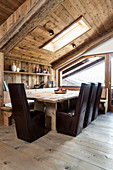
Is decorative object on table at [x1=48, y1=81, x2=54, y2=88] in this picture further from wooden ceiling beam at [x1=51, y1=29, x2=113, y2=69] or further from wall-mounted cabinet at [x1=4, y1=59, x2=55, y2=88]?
wooden ceiling beam at [x1=51, y1=29, x2=113, y2=69]

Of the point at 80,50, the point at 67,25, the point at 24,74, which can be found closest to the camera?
the point at 67,25

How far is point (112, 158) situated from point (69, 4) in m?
3.12

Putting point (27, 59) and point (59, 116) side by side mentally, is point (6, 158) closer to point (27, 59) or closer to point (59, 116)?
point (59, 116)

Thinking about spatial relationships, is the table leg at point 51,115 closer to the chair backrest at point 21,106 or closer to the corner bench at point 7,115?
the chair backrest at point 21,106

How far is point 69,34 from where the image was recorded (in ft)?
13.5

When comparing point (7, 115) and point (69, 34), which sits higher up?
point (69, 34)

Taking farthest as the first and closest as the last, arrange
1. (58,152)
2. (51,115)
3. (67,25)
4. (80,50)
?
(80,50)
(67,25)
(51,115)
(58,152)

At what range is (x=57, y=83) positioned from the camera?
18.8ft

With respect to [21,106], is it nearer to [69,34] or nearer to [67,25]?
[67,25]

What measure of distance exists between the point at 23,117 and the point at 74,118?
93 cm

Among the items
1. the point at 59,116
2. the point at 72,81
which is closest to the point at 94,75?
the point at 72,81

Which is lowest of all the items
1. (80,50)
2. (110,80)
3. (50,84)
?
(50,84)

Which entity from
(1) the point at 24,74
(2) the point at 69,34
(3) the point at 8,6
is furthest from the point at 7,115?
(2) the point at 69,34

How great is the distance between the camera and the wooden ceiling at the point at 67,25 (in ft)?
9.72
